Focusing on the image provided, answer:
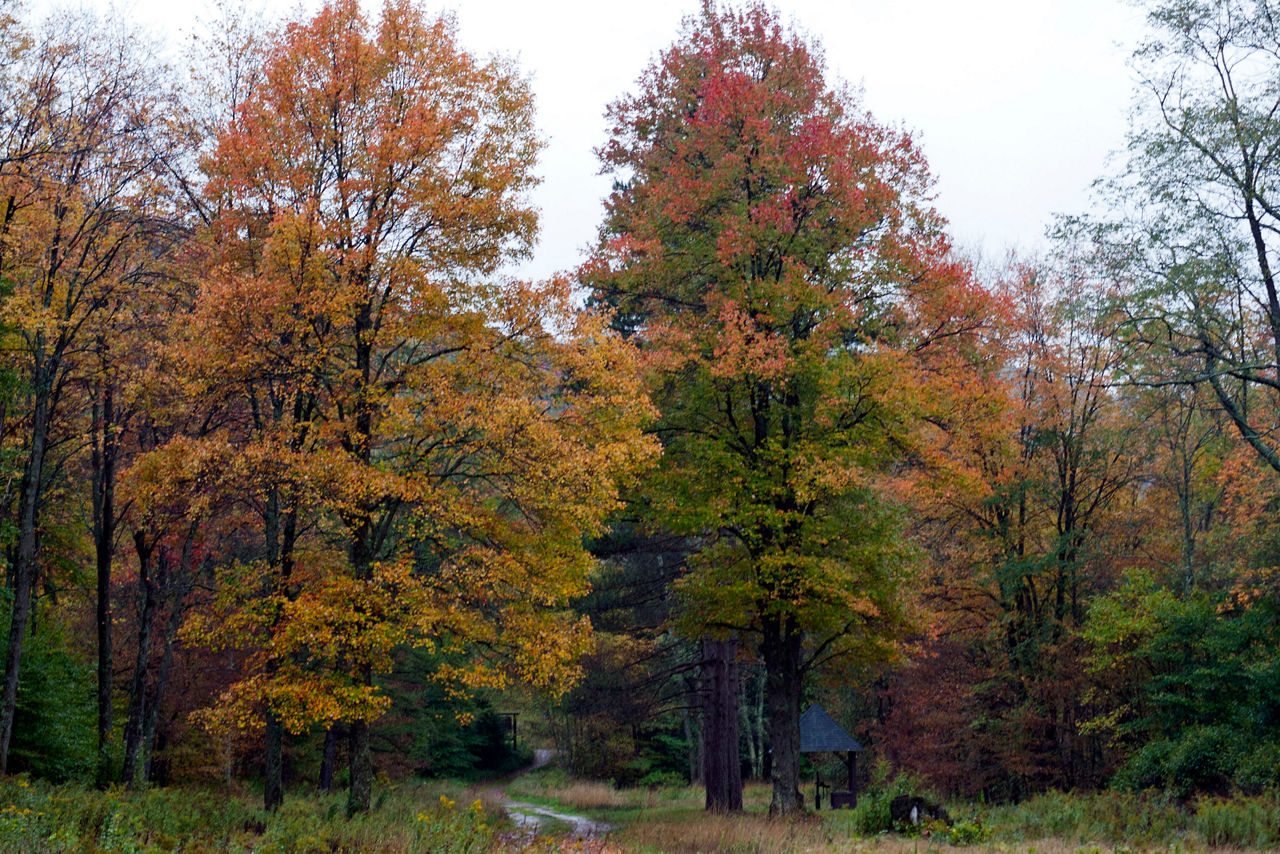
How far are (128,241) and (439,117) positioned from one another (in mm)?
6834

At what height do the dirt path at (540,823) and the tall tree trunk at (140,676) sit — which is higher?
the tall tree trunk at (140,676)

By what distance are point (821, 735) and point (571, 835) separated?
15.8m

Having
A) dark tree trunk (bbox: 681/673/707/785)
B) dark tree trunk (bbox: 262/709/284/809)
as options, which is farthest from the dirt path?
dark tree trunk (bbox: 681/673/707/785)

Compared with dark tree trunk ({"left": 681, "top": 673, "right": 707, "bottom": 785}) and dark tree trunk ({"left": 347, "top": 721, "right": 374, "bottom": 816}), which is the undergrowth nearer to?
dark tree trunk ({"left": 347, "top": 721, "right": 374, "bottom": 816})

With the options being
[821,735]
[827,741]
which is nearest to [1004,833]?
[827,741]

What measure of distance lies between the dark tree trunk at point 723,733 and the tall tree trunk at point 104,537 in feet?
39.1

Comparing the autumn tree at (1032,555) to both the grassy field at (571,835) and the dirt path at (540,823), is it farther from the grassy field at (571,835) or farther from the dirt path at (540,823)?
the dirt path at (540,823)

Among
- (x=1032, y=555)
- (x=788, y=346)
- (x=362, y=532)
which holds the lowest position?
(x=362, y=532)

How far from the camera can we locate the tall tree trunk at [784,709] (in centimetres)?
1677

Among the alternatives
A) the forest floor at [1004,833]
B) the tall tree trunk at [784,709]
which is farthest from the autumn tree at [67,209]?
the tall tree trunk at [784,709]

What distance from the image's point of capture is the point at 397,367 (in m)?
13.5

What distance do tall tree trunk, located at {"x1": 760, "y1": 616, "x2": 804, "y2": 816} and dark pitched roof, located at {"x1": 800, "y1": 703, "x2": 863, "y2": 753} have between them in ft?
33.2

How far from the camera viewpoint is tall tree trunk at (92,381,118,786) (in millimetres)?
17203

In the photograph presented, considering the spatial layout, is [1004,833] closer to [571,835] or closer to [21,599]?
[571,835]
